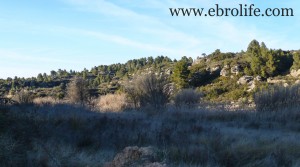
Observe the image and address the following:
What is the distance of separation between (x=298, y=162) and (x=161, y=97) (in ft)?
31.0

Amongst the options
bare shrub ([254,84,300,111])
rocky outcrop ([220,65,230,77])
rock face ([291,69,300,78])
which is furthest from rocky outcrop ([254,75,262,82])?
bare shrub ([254,84,300,111])

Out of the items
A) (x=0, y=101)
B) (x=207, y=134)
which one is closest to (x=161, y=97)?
(x=207, y=134)

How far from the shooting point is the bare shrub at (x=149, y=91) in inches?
587

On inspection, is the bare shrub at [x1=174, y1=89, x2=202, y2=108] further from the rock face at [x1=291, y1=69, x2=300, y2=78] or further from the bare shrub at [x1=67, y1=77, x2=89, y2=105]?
the rock face at [x1=291, y1=69, x2=300, y2=78]

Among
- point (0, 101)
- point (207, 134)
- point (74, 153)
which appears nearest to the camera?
point (74, 153)

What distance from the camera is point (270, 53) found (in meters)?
47.1

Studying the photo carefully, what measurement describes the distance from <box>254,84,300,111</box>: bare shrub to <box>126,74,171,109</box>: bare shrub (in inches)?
163

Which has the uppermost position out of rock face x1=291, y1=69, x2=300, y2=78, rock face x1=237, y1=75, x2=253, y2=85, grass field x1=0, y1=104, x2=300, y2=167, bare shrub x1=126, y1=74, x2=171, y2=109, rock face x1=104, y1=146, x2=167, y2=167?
rock face x1=291, y1=69, x2=300, y2=78

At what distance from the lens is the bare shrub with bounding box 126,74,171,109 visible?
48.9 feet

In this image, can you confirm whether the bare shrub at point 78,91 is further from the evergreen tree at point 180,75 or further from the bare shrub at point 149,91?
the evergreen tree at point 180,75

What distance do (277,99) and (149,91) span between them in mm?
5495

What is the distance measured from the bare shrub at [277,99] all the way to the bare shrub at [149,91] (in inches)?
163

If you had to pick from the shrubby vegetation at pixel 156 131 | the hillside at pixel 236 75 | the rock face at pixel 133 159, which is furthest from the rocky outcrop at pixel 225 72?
the rock face at pixel 133 159

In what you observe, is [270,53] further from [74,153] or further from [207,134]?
[74,153]
